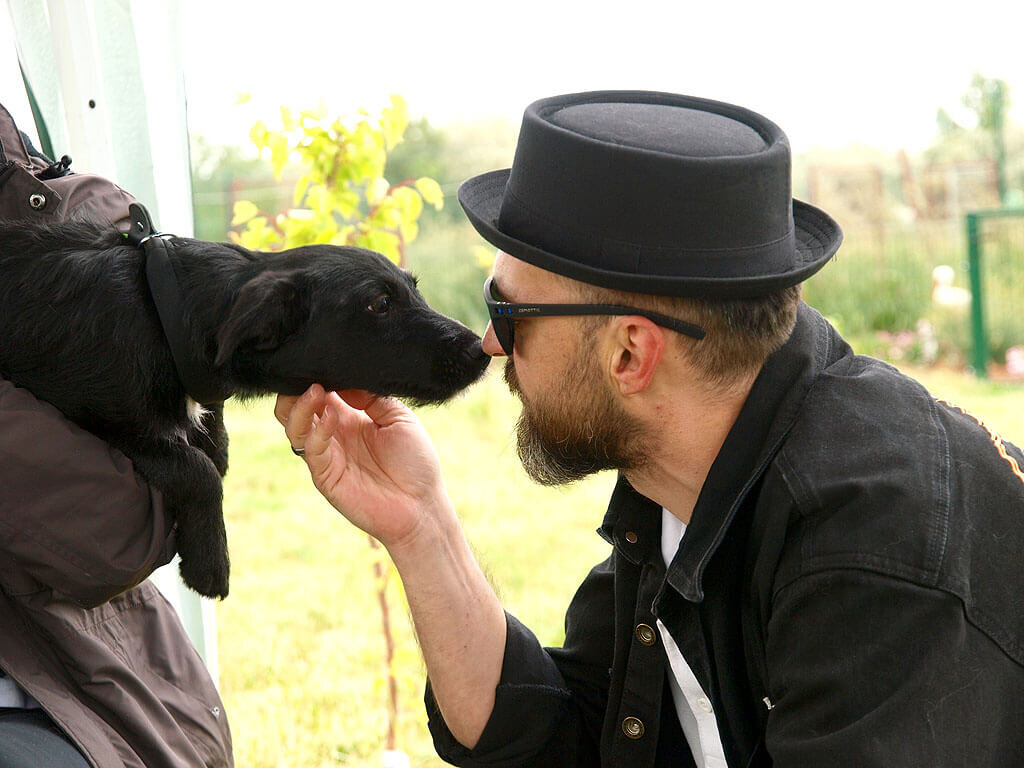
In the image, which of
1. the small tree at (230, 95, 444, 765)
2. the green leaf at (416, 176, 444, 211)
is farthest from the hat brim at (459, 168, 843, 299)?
the small tree at (230, 95, 444, 765)

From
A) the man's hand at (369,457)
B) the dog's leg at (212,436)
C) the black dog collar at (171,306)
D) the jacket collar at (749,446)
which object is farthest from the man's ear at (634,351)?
the dog's leg at (212,436)

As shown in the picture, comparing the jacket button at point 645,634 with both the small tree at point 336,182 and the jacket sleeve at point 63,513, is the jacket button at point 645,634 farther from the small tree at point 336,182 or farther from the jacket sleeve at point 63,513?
the small tree at point 336,182

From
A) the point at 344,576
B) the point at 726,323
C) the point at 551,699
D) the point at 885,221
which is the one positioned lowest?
the point at 344,576

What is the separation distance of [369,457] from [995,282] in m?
6.79

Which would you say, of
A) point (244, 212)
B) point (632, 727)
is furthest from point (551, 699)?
point (244, 212)

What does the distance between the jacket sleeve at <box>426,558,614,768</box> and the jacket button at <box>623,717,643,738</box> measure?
20 cm

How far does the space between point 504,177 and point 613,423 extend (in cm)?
61

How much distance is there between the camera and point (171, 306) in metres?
1.97

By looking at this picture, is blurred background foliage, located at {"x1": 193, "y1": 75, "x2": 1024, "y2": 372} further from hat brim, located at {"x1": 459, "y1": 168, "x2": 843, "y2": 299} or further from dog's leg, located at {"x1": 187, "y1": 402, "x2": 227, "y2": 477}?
hat brim, located at {"x1": 459, "y1": 168, "x2": 843, "y2": 299}

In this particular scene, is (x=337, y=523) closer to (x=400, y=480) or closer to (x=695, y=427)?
(x=400, y=480)

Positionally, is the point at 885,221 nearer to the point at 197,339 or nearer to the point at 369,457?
the point at 369,457

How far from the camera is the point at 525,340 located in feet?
6.52

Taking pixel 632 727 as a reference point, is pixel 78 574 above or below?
above

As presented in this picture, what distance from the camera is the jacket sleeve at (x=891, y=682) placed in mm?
1519
